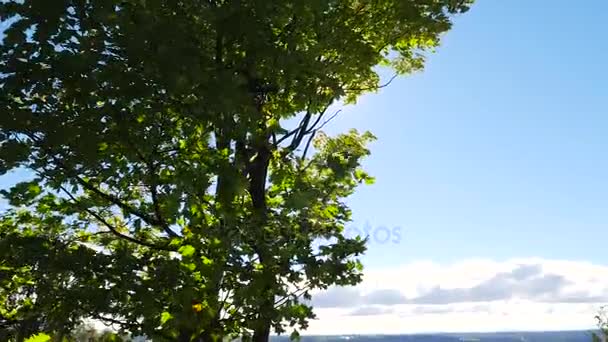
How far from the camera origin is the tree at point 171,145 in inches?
302

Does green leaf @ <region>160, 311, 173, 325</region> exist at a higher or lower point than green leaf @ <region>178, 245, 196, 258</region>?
lower

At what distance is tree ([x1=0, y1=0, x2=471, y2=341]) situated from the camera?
25.2 feet

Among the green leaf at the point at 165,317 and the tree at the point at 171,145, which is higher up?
the tree at the point at 171,145

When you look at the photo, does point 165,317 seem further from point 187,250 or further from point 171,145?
point 171,145

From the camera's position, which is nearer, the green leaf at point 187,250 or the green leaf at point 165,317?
the green leaf at point 165,317

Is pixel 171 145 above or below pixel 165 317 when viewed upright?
above

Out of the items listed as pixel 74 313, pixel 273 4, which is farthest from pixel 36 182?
pixel 273 4

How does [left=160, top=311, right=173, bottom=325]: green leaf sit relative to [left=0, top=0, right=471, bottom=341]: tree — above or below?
below

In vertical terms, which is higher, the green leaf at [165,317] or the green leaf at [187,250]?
the green leaf at [187,250]

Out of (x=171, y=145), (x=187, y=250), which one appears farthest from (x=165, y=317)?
(x=171, y=145)

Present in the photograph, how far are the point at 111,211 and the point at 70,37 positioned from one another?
14.6 feet

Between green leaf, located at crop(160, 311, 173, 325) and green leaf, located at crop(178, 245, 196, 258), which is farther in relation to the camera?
green leaf, located at crop(178, 245, 196, 258)

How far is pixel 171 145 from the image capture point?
8.65m

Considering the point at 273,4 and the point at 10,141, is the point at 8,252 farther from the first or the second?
the point at 273,4
